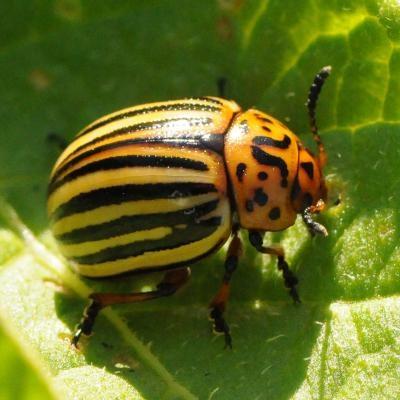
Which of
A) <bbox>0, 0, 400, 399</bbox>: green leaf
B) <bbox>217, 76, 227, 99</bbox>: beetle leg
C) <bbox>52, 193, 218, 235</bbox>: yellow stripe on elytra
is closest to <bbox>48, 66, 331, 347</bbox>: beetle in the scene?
<bbox>52, 193, 218, 235</bbox>: yellow stripe on elytra

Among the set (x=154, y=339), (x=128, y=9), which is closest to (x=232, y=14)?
(x=128, y=9)

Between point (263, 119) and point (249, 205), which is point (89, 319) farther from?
point (263, 119)

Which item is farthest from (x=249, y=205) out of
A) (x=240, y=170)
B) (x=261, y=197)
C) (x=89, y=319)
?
(x=89, y=319)

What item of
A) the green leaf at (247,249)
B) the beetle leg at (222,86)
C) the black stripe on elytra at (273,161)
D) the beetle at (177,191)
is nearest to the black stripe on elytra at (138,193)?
the beetle at (177,191)

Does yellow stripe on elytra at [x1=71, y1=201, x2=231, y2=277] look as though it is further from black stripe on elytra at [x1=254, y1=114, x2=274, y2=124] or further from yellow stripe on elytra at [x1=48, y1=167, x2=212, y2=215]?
black stripe on elytra at [x1=254, y1=114, x2=274, y2=124]

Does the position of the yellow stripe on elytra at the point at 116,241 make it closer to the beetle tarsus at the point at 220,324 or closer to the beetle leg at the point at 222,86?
the beetle tarsus at the point at 220,324

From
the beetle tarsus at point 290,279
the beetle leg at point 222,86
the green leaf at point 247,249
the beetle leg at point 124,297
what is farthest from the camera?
the beetle leg at point 222,86
